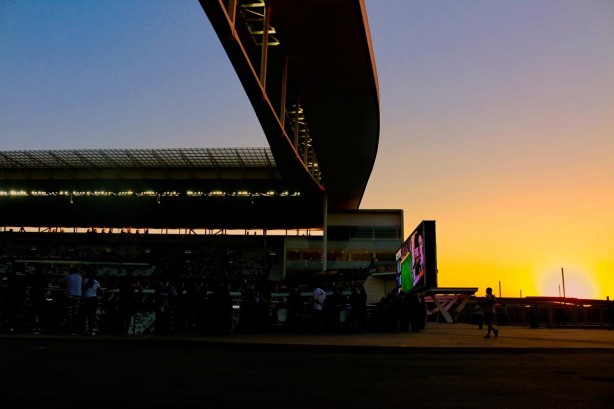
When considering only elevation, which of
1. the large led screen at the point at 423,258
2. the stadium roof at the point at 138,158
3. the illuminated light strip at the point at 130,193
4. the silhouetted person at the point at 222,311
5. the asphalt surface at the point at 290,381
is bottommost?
the asphalt surface at the point at 290,381

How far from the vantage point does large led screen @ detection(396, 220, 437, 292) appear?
2078 centimetres

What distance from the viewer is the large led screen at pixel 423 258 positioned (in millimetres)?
20781

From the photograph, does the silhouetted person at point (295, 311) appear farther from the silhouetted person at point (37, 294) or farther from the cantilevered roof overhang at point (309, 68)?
the cantilevered roof overhang at point (309, 68)

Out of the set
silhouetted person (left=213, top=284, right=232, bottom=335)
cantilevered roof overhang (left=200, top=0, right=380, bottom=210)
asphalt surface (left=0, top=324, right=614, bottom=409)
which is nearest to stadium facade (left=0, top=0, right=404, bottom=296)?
cantilevered roof overhang (left=200, top=0, right=380, bottom=210)

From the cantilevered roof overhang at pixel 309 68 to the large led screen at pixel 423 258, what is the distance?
7.67m

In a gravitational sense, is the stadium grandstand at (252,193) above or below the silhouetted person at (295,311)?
above

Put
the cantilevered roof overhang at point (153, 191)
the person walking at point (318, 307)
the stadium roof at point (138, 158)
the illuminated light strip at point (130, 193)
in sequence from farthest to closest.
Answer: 1. the illuminated light strip at point (130, 193)
2. the cantilevered roof overhang at point (153, 191)
3. the stadium roof at point (138, 158)
4. the person walking at point (318, 307)

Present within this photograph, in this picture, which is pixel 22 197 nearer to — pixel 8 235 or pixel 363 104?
pixel 8 235

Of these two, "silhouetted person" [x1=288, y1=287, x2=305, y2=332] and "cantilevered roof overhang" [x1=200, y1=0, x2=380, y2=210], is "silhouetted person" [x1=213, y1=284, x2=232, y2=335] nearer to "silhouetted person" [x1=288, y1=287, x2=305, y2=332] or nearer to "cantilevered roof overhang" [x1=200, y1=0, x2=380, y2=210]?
"silhouetted person" [x1=288, y1=287, x2=305, y2=332]

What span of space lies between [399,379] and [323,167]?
1347 inches

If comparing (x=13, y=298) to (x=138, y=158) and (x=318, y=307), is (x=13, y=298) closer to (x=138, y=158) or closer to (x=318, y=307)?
(x=318, y=307)

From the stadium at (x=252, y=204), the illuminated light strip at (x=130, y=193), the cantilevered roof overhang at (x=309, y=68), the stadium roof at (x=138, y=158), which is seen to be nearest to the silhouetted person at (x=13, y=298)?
the stadium at (x=252, y=204)

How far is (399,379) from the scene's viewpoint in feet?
22.1

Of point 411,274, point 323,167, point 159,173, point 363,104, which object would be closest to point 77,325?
point 411,274
